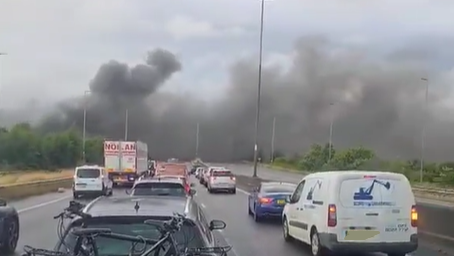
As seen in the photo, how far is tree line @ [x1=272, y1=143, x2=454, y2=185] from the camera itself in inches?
2958

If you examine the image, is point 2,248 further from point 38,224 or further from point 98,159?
point 98,159

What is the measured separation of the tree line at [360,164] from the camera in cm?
7512

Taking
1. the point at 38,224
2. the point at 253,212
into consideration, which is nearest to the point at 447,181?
the point at 253,212

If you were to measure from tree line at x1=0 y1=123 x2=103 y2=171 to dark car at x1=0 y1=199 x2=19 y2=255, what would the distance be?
73.2m

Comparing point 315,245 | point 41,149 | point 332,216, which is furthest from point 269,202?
point 41,149

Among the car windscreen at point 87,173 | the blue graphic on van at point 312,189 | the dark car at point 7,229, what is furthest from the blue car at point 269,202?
Answer: the car windscreen at point 87,173

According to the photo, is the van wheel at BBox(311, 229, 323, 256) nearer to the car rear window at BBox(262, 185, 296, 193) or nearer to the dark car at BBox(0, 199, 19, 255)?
the dark car at BBox(0, 199, 19, 255)

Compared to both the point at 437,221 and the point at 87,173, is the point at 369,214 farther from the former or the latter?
the point at 87,173

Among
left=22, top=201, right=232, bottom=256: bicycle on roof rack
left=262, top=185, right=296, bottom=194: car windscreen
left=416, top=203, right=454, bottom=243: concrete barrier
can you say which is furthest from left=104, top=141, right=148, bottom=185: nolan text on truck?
left=22, top=201, right=232, bottom=256: bicycle on roof rack

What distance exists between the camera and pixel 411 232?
14469mm

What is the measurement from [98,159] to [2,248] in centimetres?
8357

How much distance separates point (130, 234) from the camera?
260 inches

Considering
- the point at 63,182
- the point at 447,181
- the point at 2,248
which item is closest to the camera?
the point at 2,248

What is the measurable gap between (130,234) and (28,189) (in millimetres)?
37276
